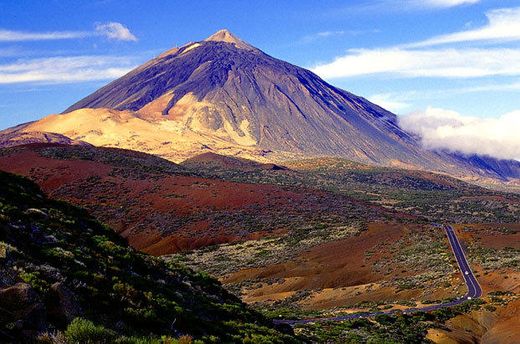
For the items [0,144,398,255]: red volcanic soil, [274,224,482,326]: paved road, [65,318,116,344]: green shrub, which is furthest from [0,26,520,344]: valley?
[0,144,398,255]: red volcanic soil

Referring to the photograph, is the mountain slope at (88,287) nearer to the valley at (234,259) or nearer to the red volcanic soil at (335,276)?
the valley at (234,259)

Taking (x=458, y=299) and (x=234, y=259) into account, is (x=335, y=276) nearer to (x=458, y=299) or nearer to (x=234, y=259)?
(x=234, y=259)

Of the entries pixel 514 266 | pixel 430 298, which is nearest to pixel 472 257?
pixel 514 266

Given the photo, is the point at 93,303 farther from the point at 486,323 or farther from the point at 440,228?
the point at 440,228

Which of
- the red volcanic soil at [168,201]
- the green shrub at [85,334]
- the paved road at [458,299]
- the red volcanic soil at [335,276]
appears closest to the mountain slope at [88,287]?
the green shrub at [85,334]

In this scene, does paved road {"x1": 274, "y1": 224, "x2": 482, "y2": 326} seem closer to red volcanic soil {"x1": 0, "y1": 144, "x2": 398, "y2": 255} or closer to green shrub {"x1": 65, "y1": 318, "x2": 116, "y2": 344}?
green shrub {"x1": 65, "y1": 318, "x2": 116, "y2": 344}
